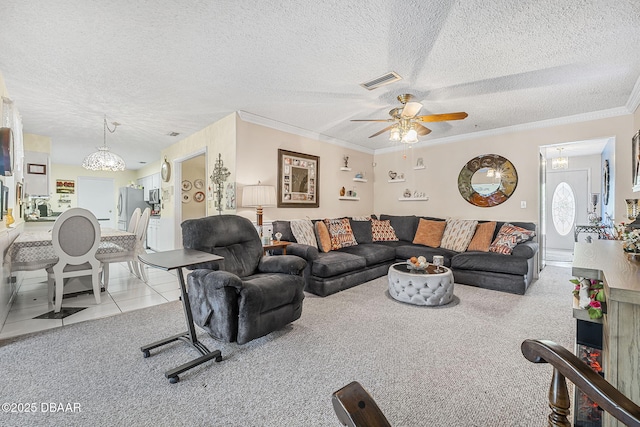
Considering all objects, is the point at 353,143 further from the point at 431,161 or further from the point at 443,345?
the point at 443,345

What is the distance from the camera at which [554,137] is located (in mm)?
4281

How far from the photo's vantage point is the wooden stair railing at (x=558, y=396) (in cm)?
56

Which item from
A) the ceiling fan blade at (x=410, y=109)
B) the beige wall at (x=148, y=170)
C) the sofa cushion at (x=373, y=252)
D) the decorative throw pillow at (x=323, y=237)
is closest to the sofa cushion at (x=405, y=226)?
the sofa cushion at (x=373, y=252)

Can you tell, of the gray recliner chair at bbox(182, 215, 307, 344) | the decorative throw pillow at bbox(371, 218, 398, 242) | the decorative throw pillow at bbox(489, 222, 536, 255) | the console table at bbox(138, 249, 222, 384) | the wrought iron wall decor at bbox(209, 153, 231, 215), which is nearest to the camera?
the console table at bbox(138, 249, 222, 384)

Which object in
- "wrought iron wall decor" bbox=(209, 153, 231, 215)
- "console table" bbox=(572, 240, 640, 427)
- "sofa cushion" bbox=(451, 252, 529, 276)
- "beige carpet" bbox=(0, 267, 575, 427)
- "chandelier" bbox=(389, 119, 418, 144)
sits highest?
"chandelier" bbox=(389, 119, 418, 144)

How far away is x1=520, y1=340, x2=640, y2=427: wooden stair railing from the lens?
619 millimetres

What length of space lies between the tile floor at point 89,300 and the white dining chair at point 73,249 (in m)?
0.19

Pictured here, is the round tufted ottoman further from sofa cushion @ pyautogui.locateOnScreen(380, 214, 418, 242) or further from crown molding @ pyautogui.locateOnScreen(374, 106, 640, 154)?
crown molding @ pyautogui.locateOnScreen(374, 106, 640, 154)

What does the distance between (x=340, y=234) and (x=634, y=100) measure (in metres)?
3.93

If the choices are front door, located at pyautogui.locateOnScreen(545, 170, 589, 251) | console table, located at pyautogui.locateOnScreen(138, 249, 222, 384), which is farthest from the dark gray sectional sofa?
front door, located at pyautogui.locateOnScreen(545, 170, 589, 251)

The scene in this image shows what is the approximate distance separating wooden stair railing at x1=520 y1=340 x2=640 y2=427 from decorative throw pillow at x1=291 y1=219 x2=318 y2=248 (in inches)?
132

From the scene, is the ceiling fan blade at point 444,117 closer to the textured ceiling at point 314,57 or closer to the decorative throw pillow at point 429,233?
the textured ceiling at point 314,57

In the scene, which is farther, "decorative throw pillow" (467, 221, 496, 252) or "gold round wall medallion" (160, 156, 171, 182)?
"gold round wall medallion" (160, 156, 171, 182)

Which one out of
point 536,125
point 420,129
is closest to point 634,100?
point 536,125
